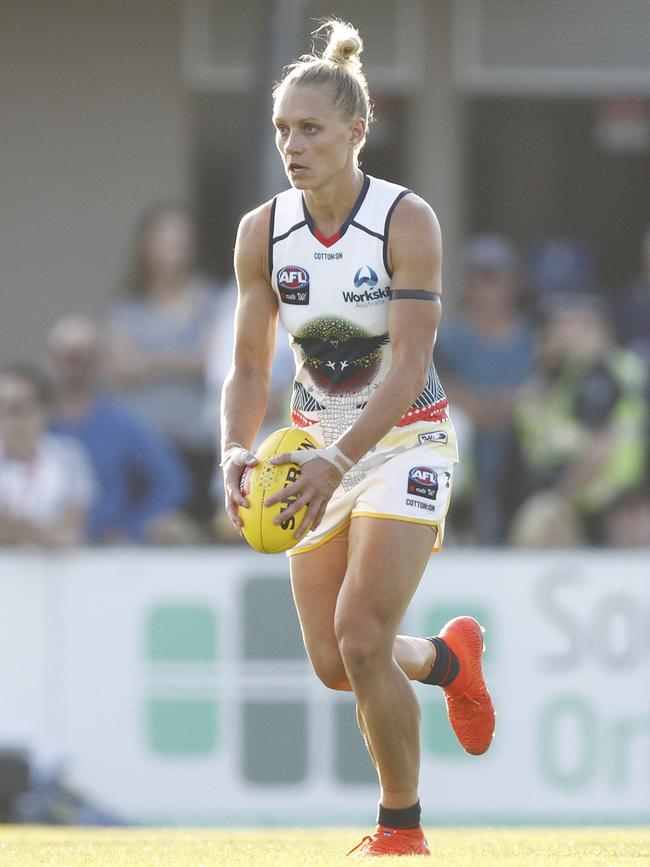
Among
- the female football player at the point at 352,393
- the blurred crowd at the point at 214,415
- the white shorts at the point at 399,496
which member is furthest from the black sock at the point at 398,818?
the blurred crowd at the point at 214,415

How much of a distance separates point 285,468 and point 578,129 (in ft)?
28.9

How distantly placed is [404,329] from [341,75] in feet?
2.63

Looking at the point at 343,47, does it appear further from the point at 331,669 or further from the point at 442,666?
the point at 442,666

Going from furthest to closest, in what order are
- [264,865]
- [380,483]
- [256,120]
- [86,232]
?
[86,232], [256,120], [380,483], [264,865]

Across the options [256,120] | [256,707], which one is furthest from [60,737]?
[256,120]

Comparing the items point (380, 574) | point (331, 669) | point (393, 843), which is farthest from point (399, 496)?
point (393, 843)

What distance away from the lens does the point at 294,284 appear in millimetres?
5789

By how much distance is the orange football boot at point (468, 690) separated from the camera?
21.0ft

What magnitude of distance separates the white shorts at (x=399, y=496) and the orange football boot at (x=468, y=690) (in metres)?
0.58

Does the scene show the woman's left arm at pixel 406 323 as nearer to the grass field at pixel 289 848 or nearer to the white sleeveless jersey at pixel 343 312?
the white sleeveless jersey at pixel 343 312

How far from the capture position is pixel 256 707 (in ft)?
31.7

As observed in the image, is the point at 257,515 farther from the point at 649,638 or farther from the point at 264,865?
the point at 649,638

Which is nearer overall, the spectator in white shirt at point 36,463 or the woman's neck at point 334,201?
the woman's neck at point 334,201

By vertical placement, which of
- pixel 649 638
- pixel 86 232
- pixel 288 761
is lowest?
pixel 288 761
